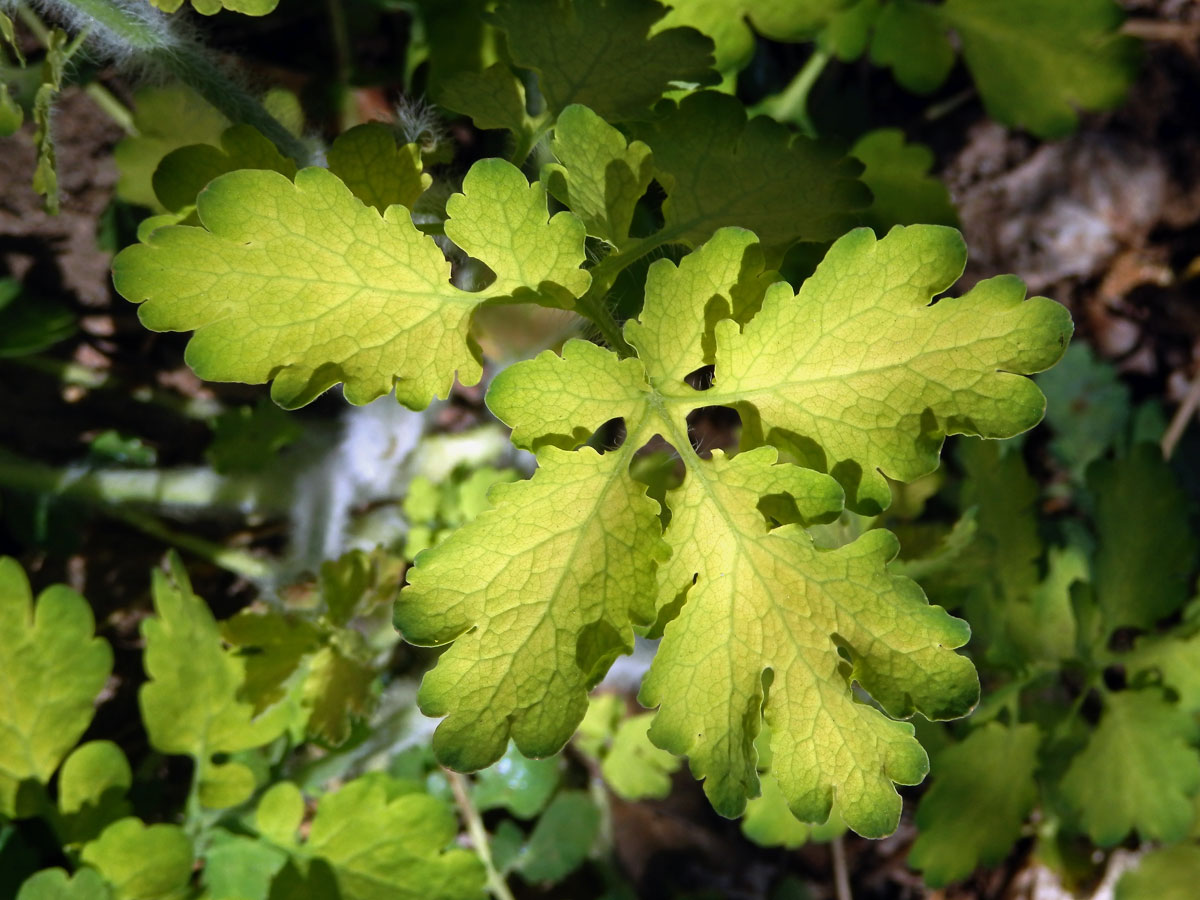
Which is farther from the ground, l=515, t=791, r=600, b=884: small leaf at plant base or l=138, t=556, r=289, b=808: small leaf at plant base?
l=138, t=556, r=289, b=808: small leaf at plant base

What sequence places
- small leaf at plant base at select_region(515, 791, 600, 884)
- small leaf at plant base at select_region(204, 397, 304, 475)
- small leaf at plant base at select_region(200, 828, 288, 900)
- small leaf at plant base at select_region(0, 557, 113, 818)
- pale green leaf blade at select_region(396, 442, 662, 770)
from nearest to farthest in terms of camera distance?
1. pale green leaf blade at select_region(396, 442, 662, 770)
2. small leaf at plant base at select_region(0, 557, 113, 818)
3. small leaf at plant base at select_region(200, 828, 288, 900)
4. small leaf at plant base at select_region(204, 397, 304, 475)
5. small leaf at plant base at select_region(515, 791, 600, 884)

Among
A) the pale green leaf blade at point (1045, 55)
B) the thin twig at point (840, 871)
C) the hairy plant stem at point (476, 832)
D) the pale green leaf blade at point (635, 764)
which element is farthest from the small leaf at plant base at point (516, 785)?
the pale green leaf blade at point (1045, 55)

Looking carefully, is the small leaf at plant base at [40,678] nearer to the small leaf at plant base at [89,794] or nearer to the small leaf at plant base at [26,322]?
the small leaf at plant base at [89,794]

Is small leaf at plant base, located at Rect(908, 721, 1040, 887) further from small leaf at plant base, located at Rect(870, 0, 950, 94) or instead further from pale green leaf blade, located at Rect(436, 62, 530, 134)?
pale green leaf blade, located at Rect(436, 62, 530, 134)

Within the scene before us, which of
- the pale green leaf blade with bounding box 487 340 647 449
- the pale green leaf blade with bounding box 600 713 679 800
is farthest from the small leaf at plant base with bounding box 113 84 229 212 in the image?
the pale green leaf blade with bounding box 600 713 679 800

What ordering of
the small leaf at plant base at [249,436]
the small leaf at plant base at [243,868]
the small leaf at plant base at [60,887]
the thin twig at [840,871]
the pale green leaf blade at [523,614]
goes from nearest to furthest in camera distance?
the pale green leaf blade at [523,614] < the small leaf at plant base at [60,887] < the small leaf at plant base at [243,868] < the small leaf at plant base at [249,436] < the thin twig at [840,871]

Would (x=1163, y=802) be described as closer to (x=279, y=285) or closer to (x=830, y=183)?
(x=830, y=183)
